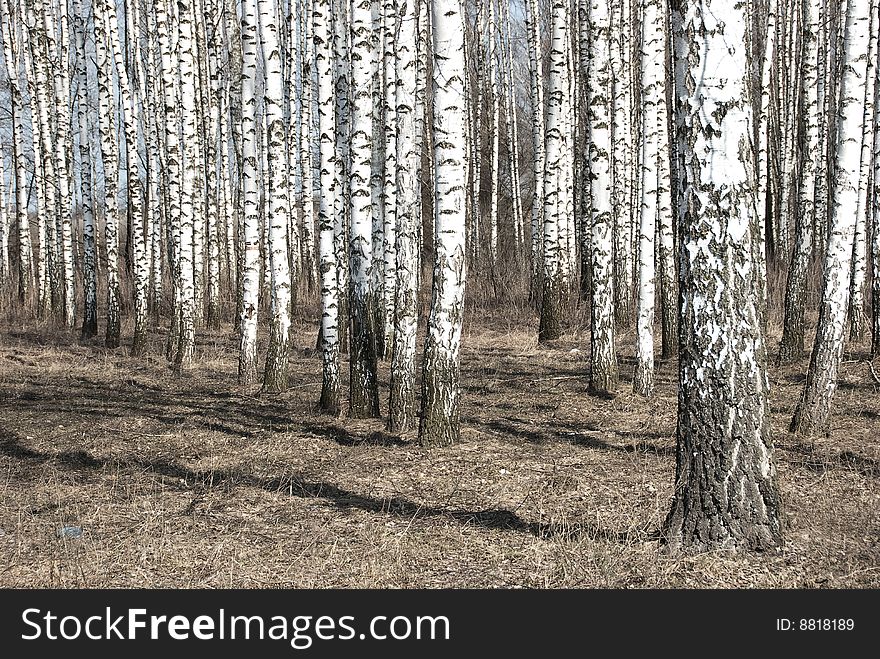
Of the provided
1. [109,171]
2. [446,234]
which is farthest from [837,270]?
[109,171]

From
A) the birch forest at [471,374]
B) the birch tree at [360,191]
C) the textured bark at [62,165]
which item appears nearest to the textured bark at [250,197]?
the birch forest at [471,374]

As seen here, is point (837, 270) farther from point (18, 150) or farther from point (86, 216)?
point (18, 150)

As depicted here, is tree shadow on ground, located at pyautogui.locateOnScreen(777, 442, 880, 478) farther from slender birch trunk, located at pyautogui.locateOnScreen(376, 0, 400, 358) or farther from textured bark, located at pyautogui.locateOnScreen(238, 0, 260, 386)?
textured bark, located at pyautogui.locateOnScreen(238, 0, 260, 386)

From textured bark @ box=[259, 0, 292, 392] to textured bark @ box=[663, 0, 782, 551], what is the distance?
21.9ft

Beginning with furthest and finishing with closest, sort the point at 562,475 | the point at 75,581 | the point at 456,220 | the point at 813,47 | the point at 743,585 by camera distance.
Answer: the point at 813,47, the point at 456,220, the point at 562,475, the point at 75,581, the point at 743,585

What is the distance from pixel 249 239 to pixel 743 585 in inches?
327

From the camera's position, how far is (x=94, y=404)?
10.6 m

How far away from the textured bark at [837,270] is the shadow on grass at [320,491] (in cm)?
319

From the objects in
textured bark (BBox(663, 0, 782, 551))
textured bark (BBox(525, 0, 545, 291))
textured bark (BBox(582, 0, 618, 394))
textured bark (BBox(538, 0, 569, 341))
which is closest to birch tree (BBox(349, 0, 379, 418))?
textured bark (BBox(582, 0, 618, 394))

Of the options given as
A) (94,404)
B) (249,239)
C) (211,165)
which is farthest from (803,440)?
(211,165)

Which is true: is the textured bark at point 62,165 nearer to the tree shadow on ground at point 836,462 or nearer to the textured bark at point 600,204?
the textured bark at point 600,204

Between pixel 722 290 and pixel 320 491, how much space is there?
3533 millimetres

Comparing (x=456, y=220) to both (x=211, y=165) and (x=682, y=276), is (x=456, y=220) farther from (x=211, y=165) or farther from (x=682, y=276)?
(x=211, y=165)

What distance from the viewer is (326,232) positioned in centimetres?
952
